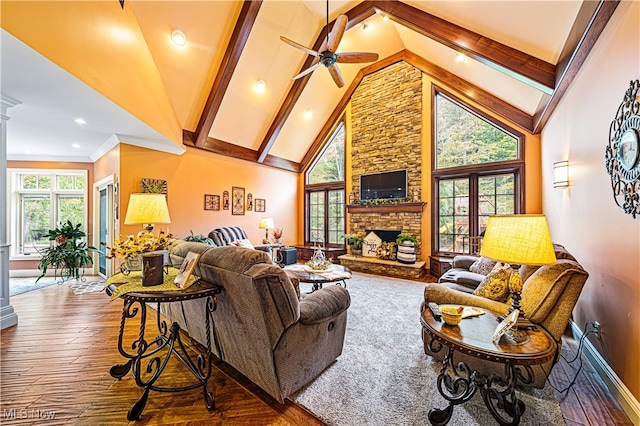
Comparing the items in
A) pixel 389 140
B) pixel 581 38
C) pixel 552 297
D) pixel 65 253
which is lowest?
pixel 65 253

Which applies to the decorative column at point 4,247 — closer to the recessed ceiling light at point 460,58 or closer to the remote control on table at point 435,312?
the remote control on table at point 435,312

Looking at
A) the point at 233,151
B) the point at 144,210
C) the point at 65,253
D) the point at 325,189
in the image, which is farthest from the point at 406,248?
the point at 65,253

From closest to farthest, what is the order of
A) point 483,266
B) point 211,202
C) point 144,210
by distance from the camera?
point 144,210 → point 483,266 → point 211,202

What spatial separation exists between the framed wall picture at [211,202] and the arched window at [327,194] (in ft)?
9.52

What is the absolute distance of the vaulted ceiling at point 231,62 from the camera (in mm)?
2479

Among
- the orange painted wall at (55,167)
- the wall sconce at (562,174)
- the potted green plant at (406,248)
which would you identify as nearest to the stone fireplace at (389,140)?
the potted green plant at (406,248)

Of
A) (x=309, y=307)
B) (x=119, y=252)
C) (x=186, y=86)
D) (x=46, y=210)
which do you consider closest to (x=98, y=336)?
(x=119, y=252)

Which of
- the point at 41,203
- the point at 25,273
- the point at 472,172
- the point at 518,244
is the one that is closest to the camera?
the point at 518,244

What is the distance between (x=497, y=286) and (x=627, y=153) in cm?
129

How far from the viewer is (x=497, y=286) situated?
7.11 ft

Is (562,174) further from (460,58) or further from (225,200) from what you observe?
(225,200)

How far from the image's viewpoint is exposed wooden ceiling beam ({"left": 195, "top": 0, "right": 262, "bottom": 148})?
12.8 ft

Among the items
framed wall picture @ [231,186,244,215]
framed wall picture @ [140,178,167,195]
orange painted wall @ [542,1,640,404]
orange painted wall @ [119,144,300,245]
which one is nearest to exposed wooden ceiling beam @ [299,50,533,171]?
orange painted wall @ [542,1,640,404]

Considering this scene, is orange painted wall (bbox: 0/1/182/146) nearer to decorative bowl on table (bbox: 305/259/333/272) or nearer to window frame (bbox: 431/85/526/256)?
decorative bowl on table (bbox: 305/259/333/272)
